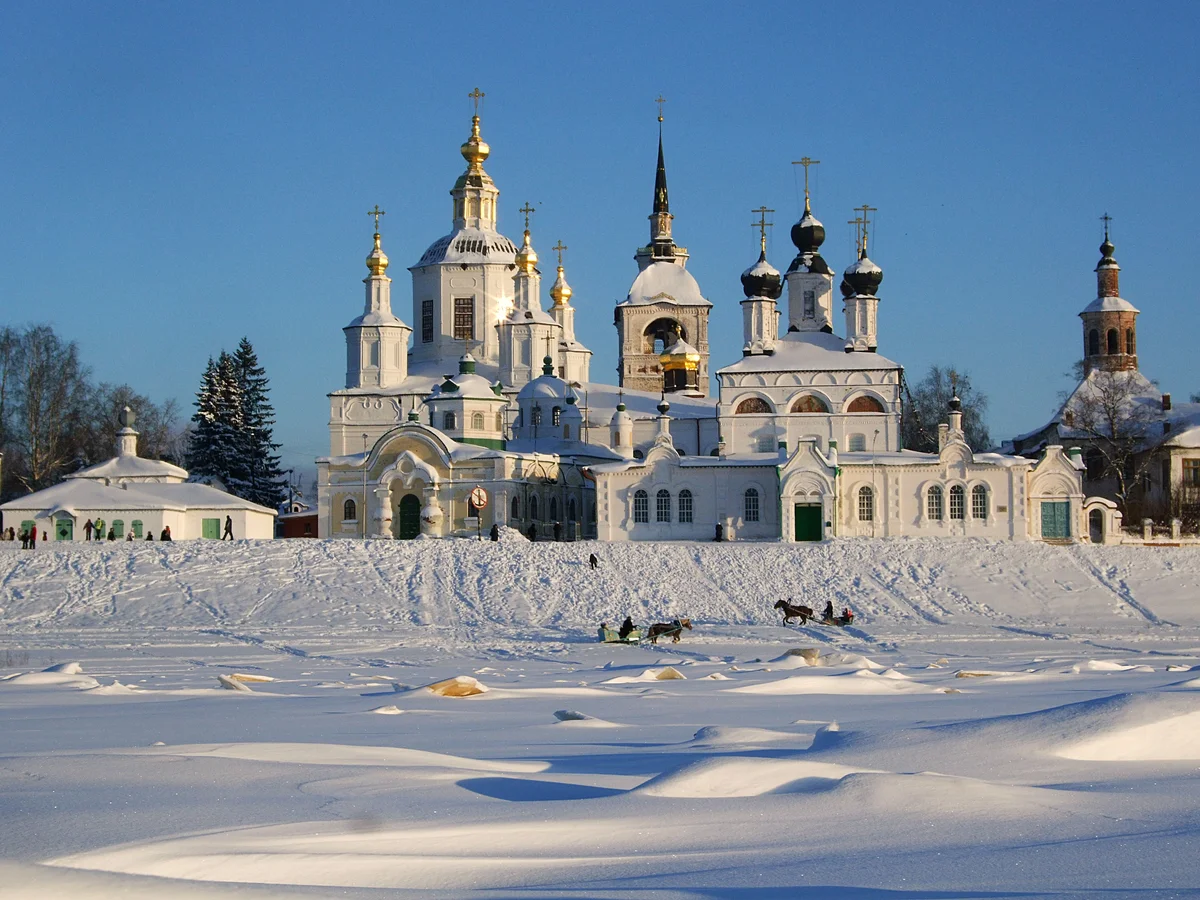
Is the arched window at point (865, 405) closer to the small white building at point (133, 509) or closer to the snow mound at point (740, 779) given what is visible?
the small white building at point (133, 509)

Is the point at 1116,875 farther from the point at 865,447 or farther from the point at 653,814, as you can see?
the point at 865,447

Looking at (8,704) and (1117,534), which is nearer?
(8,704)

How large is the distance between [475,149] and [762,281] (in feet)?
48.3

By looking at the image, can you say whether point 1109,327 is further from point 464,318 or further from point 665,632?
point 665,632

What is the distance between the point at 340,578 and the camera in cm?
3569

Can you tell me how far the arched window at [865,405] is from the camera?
4869cm

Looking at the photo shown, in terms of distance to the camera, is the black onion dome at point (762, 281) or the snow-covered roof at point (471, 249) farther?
the snow-covered roof at point (471, 249)

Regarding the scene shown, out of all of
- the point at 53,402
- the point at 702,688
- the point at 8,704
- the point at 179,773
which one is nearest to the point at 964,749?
the point at 179,773

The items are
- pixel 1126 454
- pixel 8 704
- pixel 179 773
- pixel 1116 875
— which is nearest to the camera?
pixel 1116 875

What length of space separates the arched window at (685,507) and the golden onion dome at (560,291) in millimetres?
22454

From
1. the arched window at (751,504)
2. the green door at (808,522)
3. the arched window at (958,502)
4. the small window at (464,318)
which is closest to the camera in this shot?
the green door at (808,522)

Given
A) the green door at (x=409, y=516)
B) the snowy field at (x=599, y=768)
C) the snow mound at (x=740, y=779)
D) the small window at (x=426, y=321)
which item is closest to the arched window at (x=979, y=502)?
the snowy field at (x=599, y=768)

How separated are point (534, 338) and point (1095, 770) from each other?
4829 centimetres

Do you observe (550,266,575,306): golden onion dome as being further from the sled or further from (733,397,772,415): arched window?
the sled
